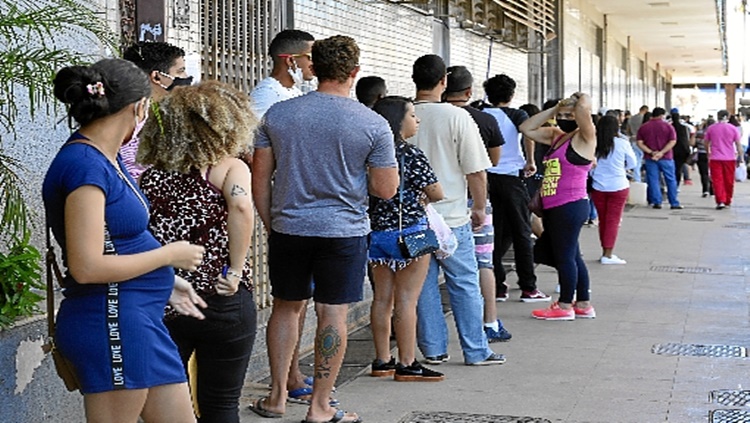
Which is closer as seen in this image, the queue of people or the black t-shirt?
the queue of people

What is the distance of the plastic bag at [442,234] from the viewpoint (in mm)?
6551

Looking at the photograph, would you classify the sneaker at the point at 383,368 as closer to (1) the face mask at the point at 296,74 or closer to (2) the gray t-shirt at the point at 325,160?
(2) the gray t-shirt at the point at 325,160

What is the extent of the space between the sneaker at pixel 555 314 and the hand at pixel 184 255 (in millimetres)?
5585

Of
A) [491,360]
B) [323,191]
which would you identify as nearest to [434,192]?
[323,191]

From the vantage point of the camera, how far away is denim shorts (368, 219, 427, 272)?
6.32m

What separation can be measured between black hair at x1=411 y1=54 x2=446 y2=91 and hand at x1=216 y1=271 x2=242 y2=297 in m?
2.98

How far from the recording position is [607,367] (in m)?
7.16

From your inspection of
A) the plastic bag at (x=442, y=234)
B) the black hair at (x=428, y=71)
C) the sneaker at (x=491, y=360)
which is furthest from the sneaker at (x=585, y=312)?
the black hair at (x=428, y=71)

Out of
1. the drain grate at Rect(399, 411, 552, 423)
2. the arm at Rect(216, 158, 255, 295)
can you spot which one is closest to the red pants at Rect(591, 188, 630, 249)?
the drain grate at Rect(399, 411, 552, 423)

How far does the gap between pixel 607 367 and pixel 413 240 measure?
165 centimetres

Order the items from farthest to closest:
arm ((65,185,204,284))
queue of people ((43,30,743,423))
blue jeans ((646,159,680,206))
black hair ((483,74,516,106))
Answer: blue jeans ((646,159,680,206))
black hair ((483,74,516,106))
queue of people ((43,30,743,423))
arm ((65,185,204,284))

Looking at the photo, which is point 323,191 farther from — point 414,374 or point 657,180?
point 657,180

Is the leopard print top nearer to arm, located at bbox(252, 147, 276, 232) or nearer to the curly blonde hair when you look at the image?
the curly blonde hair

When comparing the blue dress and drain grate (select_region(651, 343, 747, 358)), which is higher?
the blue dress
